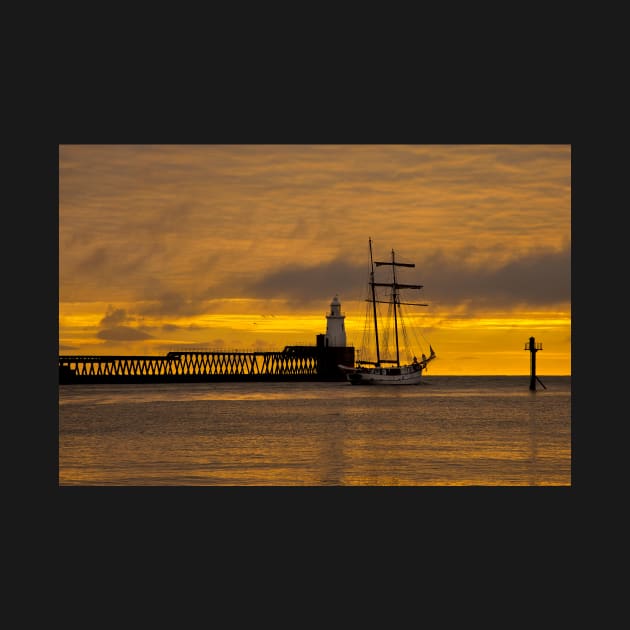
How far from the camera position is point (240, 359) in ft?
430

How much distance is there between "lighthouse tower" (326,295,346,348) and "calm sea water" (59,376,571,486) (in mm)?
36589

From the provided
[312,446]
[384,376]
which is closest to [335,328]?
[384,376]

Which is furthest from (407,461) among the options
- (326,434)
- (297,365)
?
(297,365)

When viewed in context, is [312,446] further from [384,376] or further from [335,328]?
[384,376]

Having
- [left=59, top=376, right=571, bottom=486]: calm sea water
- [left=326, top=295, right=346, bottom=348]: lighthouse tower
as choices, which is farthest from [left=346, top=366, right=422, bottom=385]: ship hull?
[left=59, top=376, right=571, bottom=486]: calm sea water

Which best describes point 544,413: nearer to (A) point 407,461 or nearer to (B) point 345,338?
(A) point 407,461

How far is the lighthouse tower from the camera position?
359 ft

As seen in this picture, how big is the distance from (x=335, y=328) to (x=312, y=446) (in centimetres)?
7144

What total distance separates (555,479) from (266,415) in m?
33.8

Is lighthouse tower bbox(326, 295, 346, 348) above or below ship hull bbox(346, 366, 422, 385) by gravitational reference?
above

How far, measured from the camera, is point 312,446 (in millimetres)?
40812

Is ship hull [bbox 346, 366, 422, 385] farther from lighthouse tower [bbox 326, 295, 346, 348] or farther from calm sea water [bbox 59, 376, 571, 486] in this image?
calm sea water [bbox 59, 376, 571, 486]

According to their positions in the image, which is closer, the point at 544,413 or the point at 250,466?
the point at 250,466

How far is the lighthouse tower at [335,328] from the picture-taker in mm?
109438
